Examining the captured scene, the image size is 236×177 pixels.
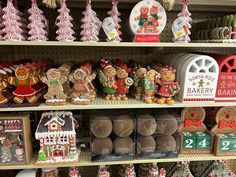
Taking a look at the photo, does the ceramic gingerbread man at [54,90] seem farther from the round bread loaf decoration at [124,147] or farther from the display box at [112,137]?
the round bread loaf decoration at [124,147]

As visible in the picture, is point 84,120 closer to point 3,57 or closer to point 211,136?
point 3,57

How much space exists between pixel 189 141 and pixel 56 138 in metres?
0.88

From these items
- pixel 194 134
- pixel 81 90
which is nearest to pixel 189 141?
pixel 194 134

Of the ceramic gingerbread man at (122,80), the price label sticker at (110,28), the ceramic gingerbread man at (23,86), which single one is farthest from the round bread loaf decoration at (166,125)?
the ceramic gingerbread man at (23,86)

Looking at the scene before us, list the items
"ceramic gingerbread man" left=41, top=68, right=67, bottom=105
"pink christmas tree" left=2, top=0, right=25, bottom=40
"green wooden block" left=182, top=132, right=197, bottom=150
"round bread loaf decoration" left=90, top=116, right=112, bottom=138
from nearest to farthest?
1. "pink christmas tree" left=2, top=0, right=25, bottom=40
2. "ceramic gingerbread man" left=41, top=68, right=67, bottom=105
3. "round bread loaf decoration" left=90, top=116, right=112, bottom=138
4. "green wooden block" left=182, top=132, right=197, bottom=150

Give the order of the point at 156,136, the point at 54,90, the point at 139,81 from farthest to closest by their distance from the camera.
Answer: the point at 156,136 → the point at 139,81 → the point at 54,90

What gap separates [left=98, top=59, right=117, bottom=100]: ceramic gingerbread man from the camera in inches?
52.0

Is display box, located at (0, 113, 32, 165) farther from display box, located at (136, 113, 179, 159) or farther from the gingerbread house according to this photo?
display box, located at (136, 113, 179, 159)

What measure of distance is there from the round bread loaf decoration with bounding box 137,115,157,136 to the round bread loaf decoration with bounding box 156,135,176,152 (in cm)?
10

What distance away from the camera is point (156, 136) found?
149 cm

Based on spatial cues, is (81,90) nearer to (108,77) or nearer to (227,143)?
(108,77)

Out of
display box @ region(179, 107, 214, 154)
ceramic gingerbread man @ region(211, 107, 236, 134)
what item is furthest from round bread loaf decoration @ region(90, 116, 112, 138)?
ceramic gingerbread man @ region(211, 107, 236, 134)

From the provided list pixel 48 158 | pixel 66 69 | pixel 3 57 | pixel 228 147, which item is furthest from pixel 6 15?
pixel 228 147

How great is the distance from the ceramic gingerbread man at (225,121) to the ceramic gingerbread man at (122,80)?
672 mm
